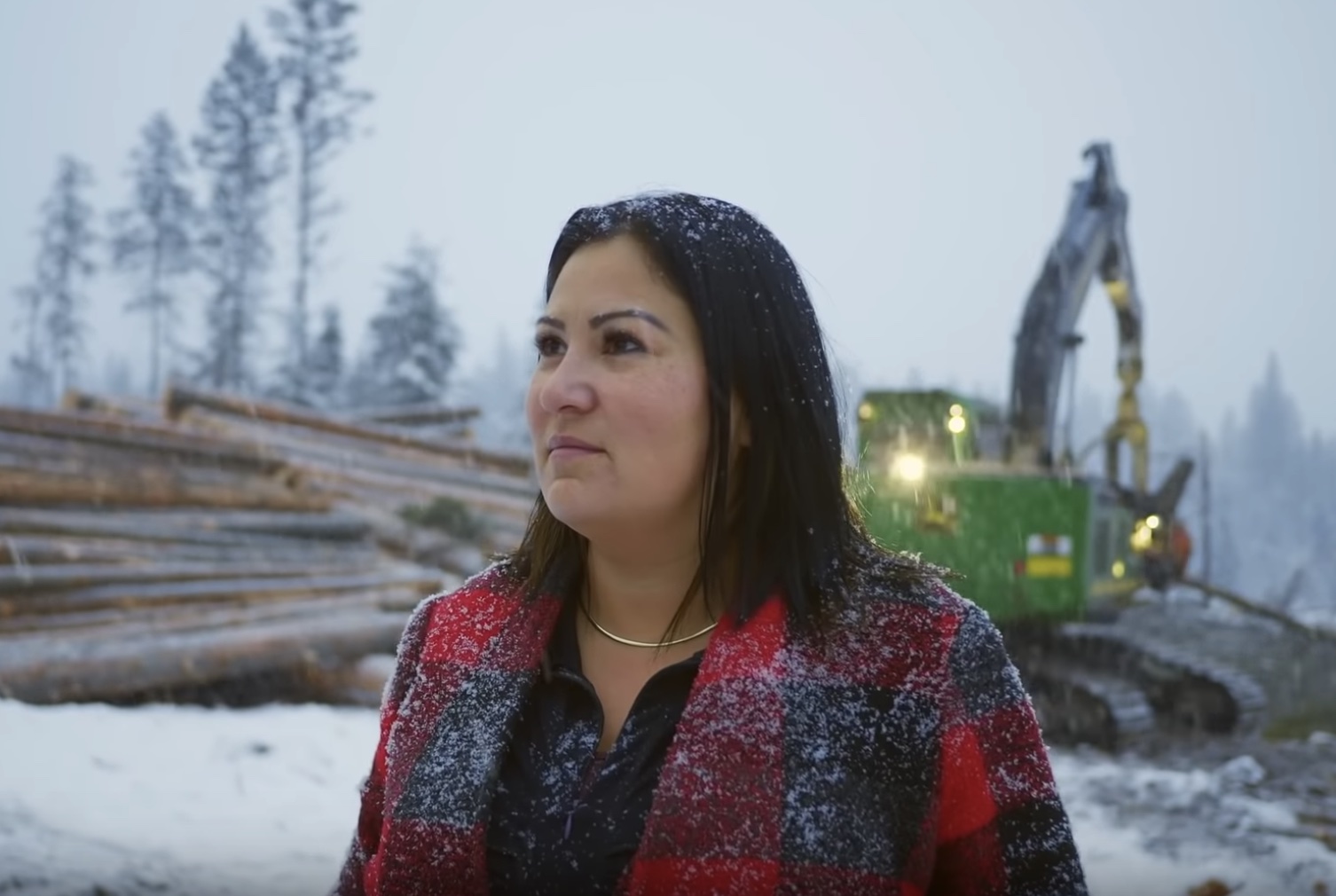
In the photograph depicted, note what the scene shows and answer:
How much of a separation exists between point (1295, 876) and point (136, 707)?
14.6ft

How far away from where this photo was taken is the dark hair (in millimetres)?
1457

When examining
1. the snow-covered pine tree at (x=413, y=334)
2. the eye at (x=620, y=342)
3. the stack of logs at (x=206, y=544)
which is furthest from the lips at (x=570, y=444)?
the snow-covered pine tree at (x=413, y=334)

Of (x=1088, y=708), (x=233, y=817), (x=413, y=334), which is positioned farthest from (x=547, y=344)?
(x=413, y=334)

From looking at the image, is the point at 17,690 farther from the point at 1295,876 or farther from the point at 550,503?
the point at 1295,876

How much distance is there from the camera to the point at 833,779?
1355 millimetres

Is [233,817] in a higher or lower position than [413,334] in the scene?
lower

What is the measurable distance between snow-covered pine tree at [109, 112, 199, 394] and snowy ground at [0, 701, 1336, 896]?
6.60 metres

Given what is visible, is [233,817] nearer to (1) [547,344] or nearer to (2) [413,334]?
(1) [547,344]

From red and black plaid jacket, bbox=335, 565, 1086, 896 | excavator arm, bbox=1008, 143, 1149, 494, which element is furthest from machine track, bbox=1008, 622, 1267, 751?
red and black plaid jacket, bbox=335, 565, 1086, 896

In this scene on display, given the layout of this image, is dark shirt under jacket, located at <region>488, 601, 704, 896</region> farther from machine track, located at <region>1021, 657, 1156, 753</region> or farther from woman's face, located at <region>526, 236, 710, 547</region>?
machine track, located at <region>1021, 657, 1156, 753</region>

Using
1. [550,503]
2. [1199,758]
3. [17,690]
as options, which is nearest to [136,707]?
[17,690]

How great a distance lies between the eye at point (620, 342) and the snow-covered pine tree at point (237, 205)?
25.3ft

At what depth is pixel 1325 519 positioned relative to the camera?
3209cm

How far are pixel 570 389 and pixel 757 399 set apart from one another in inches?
10.3
